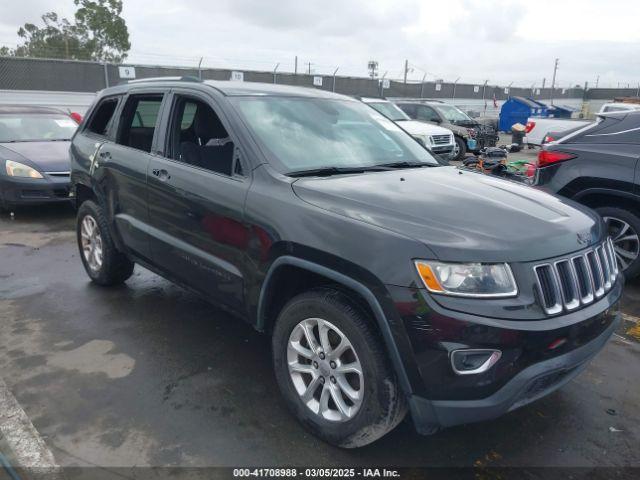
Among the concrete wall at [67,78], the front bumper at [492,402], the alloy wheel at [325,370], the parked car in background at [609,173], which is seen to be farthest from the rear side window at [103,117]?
the concrete wall at [67,78]

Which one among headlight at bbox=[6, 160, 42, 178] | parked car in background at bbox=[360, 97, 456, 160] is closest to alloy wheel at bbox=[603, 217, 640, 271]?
headlight at bbox=[6, 160, 42, 178]

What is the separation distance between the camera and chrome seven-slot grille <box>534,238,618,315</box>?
7.60 feet

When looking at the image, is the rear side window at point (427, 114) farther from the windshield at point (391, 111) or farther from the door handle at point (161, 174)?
the door handle at point (161, 174)

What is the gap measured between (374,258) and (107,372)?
2.12 metres

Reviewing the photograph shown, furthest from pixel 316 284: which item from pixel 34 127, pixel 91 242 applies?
pixel 34 127

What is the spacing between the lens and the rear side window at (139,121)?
4.00m

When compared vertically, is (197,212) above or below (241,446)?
above

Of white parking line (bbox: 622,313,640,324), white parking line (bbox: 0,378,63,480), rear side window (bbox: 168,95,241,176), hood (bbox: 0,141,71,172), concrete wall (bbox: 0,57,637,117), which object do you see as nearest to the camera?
white parking line (bbox: 0,378,63,480)

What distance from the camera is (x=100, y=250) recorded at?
470cm

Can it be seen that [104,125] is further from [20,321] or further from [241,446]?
[241,446]

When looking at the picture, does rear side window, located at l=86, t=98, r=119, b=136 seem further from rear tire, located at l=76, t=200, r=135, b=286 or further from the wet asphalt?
the wet asphalt

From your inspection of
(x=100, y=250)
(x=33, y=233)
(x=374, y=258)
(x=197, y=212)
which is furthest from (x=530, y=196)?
(x=33, y=233)

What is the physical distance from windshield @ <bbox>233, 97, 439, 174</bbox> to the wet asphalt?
145 centimetres

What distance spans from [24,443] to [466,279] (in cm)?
238
